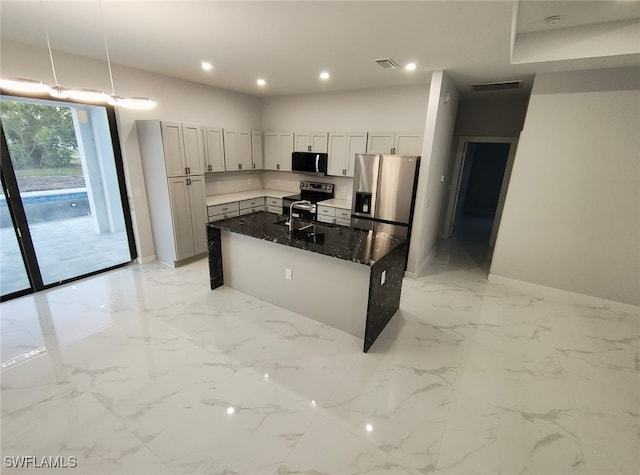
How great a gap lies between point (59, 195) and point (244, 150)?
2.91 metres

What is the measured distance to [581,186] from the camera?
11.4 feet

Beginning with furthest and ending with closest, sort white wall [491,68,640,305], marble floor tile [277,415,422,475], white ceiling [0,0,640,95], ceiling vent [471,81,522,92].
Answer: ceiling vent [471,81,522,92] → white wall [491,68,640,305] → white ceiling [0,0,640,95] → marble floor tile [277,415,422,475]

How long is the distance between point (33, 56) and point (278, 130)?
11.9 ft

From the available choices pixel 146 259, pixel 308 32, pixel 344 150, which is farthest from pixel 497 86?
pixel 146 259

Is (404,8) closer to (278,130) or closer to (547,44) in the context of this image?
(547,44)

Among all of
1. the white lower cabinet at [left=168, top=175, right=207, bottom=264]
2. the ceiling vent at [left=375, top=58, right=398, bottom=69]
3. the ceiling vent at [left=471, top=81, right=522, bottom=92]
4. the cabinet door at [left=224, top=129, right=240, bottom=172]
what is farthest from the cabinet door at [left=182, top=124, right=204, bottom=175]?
the ceiling vent at [left=471, top=81, right=522, bottom=92]

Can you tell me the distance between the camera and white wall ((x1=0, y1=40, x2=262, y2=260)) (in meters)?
3.09

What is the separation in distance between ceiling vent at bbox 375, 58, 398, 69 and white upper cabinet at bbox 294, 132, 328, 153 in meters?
1.84

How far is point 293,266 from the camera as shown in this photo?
316cm

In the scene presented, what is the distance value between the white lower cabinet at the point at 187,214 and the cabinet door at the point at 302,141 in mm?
1927

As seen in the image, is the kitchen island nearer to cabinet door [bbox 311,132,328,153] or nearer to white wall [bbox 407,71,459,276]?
white wall [bbox 407,71,459,276]

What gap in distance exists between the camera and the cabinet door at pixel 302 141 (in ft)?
17.5

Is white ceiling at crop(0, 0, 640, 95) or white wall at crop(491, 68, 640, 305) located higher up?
white ceiling at crop(0, 0, 640, 95)

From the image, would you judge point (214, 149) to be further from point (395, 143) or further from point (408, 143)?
point (408, 143)
